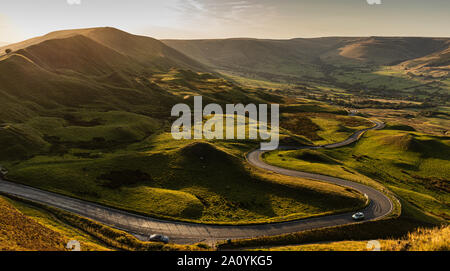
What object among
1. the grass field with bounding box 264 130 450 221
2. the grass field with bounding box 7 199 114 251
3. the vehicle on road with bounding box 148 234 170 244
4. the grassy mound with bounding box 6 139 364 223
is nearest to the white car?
the grassy mound with bounding box 6 139 364 223

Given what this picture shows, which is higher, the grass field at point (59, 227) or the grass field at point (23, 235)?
the grass field at point (23, 235)

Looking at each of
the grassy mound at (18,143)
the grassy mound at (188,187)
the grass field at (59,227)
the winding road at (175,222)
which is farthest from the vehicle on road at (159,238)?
the grassy mound at (18,143)

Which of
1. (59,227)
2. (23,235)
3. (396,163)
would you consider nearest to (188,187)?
(59,227)

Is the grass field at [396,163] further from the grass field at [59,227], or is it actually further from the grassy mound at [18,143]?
the grassy mound at [18,143]

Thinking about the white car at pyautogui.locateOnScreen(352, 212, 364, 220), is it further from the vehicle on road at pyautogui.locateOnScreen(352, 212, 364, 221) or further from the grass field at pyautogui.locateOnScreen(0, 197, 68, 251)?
the grass field at pyautogui.locateOnScreen(0, 197, 68, 251)

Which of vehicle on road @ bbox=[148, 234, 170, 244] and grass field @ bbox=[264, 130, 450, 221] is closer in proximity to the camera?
vehicle on road @ bbox=[148, 234, 170, 244]

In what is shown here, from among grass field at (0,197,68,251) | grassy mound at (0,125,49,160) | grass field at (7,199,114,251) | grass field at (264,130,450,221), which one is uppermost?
grassy mound at (0,125,49,160)

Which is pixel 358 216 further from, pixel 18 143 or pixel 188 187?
pixel 18 143

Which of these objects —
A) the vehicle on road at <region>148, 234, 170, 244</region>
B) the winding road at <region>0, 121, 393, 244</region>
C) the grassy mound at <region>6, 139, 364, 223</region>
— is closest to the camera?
the vehicle on road at <region>148, 234, 170, 244</region>
